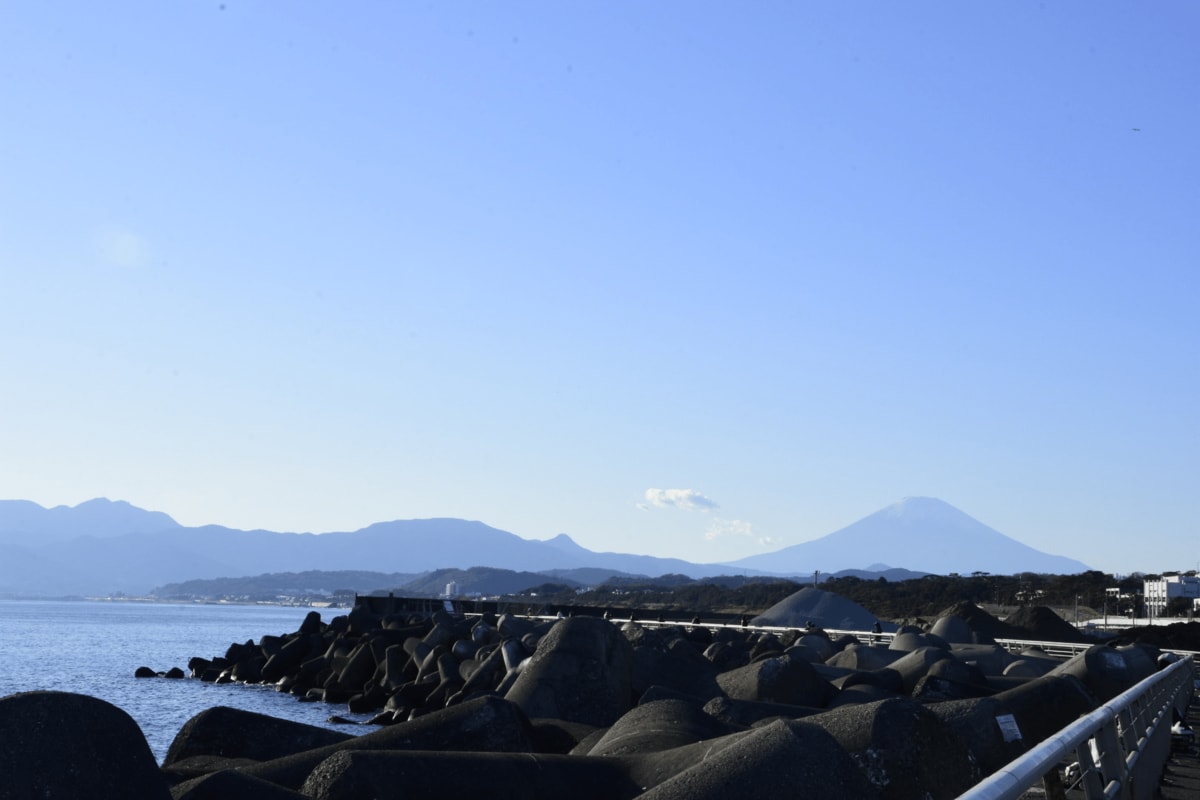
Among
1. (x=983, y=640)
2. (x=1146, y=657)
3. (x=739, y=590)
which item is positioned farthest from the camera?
(x=739, y=590)

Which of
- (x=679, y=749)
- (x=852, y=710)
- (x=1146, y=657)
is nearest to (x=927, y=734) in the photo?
(x=852, y=710)

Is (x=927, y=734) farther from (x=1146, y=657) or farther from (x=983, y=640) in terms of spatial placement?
(x=983, y=640)

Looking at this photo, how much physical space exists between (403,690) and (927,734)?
19.9m

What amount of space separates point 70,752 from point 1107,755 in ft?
18.1

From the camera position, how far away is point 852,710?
7.98m

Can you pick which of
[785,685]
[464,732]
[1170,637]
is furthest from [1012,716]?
[1170,637]

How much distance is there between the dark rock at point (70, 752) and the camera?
6.52 meters

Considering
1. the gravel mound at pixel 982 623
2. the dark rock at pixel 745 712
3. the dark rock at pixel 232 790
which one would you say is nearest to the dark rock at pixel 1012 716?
the dark rock at pixel 745 712

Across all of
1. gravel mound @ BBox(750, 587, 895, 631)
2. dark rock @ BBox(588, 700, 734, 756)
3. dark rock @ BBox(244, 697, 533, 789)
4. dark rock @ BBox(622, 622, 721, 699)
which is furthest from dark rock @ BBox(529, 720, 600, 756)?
Answer: gravel mound @ BBox(750, 587, 895, 631)

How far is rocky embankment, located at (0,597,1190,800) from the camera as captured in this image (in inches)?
259

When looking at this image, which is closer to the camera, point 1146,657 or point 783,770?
point 783,770

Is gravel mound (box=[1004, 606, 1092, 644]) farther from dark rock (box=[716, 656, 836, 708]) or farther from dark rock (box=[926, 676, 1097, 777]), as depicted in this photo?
dark rock (box=[926, 676, 1097, 777])

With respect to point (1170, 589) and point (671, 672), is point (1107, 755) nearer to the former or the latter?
point (671, 672)

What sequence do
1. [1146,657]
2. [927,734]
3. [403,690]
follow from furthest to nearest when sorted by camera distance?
[403,690]
[1146,657]
[927,734]
